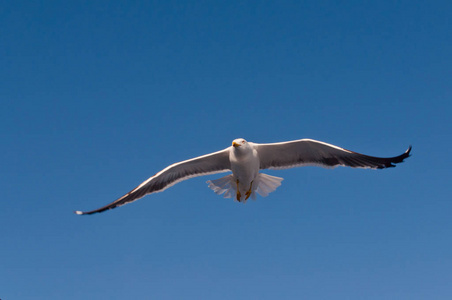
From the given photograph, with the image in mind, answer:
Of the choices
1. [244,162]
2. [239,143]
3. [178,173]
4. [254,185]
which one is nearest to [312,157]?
[254,185]

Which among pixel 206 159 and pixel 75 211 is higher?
pixel 206 159

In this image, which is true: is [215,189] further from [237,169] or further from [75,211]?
[75,211]

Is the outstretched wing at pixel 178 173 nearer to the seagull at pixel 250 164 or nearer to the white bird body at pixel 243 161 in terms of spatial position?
the seagull at pixel 250 164

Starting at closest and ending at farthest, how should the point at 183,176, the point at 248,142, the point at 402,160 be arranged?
the point at 402,160
the point at 248,142
the point at 183,176

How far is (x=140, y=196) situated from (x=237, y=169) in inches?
110

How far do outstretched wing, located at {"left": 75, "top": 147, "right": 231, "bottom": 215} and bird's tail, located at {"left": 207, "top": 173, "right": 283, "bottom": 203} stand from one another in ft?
1.24

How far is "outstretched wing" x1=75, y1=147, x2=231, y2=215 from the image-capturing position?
39.2 feet

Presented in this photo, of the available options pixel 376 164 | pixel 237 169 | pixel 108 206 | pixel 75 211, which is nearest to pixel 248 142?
pixel 237 169

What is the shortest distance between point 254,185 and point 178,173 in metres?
2.08

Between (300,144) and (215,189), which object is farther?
(215,189)

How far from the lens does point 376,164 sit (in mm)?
11070

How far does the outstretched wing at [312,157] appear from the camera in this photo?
11.1m

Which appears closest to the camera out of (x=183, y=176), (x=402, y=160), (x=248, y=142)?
(x=402, y=160)

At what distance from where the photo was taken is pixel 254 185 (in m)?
12.2
